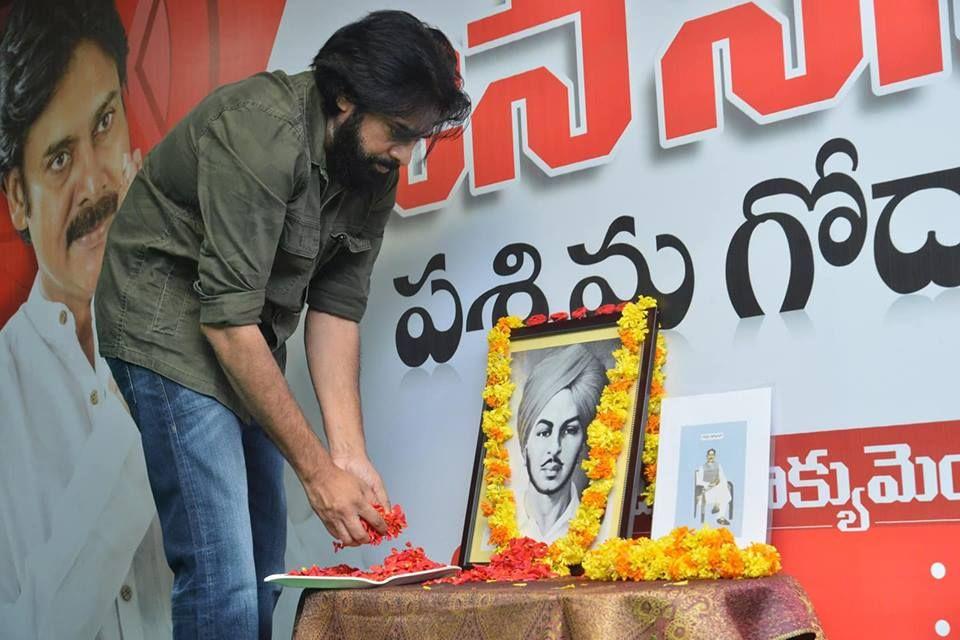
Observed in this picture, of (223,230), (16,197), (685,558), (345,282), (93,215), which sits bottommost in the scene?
(685,558)

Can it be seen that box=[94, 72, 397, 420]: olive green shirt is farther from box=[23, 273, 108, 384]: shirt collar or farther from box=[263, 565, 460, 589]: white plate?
box=[23, 273, 108, 384]: shirt collar

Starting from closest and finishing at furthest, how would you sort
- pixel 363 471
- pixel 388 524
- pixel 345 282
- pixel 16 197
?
pixel 388 524
pixel 363 471
pixel 345 282
pixel 16 197

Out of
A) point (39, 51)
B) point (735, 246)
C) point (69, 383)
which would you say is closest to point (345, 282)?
point (735, 246)

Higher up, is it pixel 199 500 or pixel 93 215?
pixel 93 215

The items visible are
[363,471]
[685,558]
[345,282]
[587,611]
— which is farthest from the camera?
[345,282]

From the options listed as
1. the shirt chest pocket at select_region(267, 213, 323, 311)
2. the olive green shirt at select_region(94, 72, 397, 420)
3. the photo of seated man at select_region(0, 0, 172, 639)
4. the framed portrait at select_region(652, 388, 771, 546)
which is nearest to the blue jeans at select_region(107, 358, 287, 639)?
the olive green shirt at select_region(94, 72, 397, 420)

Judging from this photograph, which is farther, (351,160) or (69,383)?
(69,383)

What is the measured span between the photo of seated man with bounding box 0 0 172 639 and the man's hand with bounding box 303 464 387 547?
1609mm

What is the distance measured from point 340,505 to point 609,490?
57 cm

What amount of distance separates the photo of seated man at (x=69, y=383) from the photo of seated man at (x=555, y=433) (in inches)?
63.7

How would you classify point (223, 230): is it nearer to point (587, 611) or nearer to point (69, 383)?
point (587, 611)

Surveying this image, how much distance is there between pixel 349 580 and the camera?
211 cm

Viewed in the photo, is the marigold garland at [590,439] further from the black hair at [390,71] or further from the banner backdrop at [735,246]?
the black hair at [390,71]

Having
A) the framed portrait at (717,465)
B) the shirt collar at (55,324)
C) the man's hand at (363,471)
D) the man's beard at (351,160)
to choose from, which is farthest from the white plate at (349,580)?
the shirt collar at (55,324)
